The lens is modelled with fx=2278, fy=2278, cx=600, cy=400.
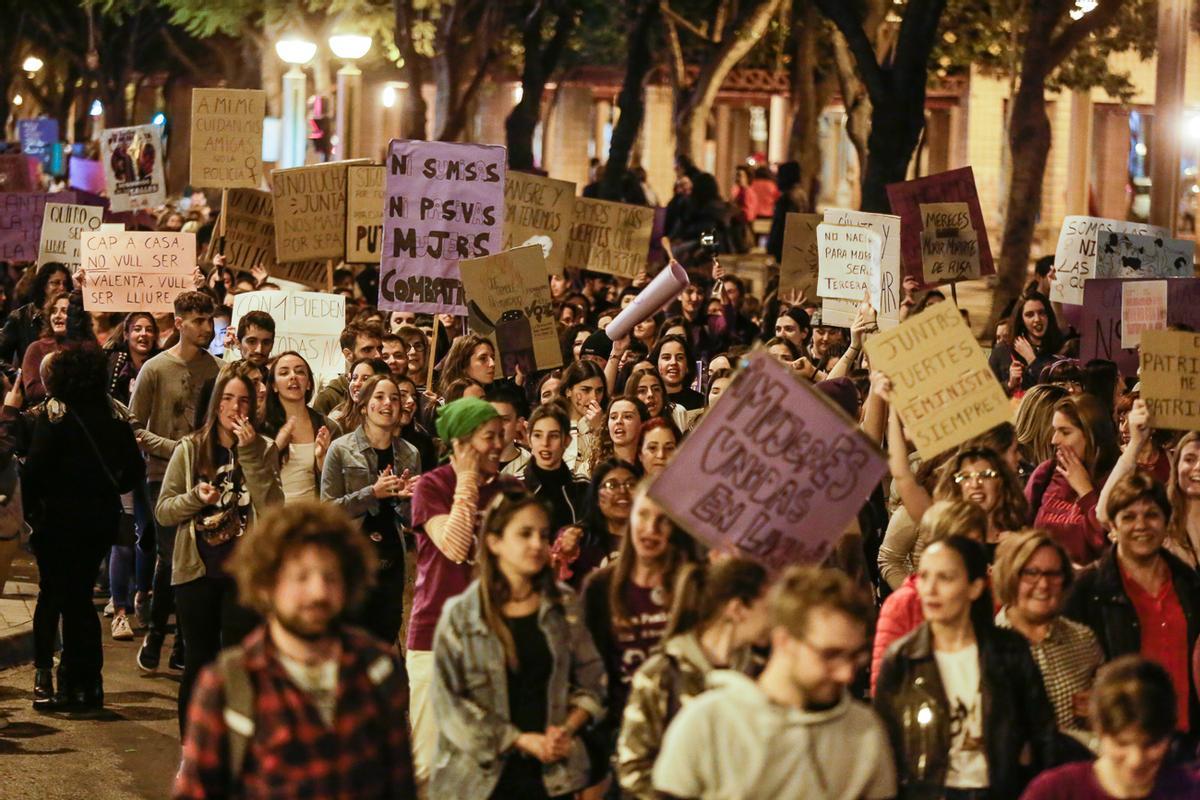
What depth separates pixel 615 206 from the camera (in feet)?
54.2

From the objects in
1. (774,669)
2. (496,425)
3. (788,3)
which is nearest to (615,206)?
(496,425)

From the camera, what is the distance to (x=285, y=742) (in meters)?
4.72

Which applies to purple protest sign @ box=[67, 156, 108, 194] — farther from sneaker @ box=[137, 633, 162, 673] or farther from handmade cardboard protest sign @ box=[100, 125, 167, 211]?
sneaker @ box=[137, 633, 162, 673]

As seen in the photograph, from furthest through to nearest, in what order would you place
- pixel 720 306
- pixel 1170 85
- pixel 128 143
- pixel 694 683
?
1. pixel 128 143
2. pixel 1170 85
3. pixel 720 306
4. pixel 694 683

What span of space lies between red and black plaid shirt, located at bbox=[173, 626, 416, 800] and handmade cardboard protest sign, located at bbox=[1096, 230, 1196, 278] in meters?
10.1

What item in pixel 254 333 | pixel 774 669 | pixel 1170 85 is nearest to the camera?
pixel 774 669

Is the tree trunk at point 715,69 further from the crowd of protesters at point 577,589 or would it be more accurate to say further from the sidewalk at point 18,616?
the crowd of protesters at point 577,589

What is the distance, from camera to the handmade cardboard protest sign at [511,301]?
12297 millimetres

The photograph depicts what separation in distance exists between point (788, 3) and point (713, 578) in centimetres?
2613

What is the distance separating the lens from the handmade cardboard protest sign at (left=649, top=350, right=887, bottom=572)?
6.24m

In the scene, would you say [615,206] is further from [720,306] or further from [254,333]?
[254,333]

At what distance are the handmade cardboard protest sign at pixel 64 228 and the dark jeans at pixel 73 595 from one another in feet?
24.7

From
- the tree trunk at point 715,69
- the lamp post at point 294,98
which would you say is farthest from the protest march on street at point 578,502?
the lamp post at point 294,98

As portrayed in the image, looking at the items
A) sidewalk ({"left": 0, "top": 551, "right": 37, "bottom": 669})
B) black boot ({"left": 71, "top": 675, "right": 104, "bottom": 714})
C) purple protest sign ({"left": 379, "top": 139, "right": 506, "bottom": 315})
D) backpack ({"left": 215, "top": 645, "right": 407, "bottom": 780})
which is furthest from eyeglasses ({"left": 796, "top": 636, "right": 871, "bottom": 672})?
purple protest sign ({"left": 379, "top": 139, "right": 506, "bottom": 315})
